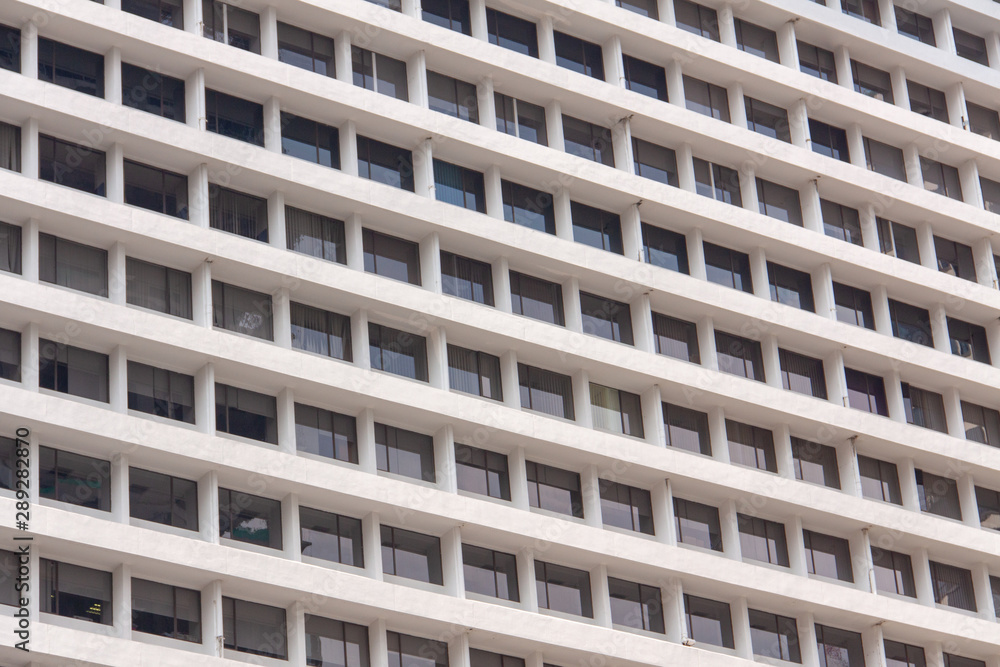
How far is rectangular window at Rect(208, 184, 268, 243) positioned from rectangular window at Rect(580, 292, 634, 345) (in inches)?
408

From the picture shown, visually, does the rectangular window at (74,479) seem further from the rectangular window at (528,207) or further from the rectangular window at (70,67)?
the rectangular window at (528,207)

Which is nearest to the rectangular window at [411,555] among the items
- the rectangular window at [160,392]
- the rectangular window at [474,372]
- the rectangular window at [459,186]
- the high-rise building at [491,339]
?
the high-rise building at [491,339]

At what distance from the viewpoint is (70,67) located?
2103 inches

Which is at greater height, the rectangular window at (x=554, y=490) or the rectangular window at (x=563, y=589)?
the rectangular window at (x=554, y=490)

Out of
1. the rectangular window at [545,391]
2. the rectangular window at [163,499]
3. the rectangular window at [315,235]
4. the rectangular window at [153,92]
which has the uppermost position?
the rectangular window at [153,92]

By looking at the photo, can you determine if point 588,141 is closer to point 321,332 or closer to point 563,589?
point 321,332

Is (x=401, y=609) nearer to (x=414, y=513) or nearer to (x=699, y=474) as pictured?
(x=414, y=513)

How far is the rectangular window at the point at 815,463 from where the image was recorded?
6072cm

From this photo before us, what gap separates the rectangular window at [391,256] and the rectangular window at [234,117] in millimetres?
4213

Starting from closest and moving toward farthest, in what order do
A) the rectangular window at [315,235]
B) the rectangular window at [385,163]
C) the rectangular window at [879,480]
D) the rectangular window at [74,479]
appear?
the rectangular window at [74,479] → the rectangular window at [315,235] → the rectangular window at [385,163] → the rectangular window at [879,480]

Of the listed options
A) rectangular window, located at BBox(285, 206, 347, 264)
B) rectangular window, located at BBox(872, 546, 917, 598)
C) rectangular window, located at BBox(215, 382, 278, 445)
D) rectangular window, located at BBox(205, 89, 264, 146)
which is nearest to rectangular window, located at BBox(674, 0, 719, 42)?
rectangular window, located at BBox(285, 206, 347, 264)

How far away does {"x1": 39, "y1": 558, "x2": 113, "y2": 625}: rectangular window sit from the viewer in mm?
48000

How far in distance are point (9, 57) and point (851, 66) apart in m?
29.3

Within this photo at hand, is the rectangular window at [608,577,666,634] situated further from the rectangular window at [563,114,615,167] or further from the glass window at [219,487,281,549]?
the rectangular window at [563,114,615,167]
